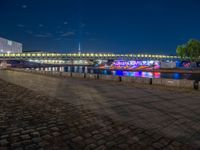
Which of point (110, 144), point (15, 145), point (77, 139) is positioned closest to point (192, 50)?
point (110, 144)

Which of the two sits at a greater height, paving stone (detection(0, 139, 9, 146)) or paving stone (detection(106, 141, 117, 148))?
paving stone (detection(0, 139, 9, 146))

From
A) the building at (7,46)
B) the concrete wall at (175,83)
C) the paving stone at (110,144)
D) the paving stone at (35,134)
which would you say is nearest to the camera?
the paving stone at (110,144)

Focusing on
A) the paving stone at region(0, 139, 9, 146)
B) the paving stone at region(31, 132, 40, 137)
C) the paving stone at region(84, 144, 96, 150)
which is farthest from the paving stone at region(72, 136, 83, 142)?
the paving stone at region(0, 139, 9, 146)

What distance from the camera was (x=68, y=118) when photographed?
668cm

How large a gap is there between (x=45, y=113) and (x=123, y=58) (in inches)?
7492

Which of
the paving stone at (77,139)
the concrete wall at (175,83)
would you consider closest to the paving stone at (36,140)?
the paving stone at (77,139)

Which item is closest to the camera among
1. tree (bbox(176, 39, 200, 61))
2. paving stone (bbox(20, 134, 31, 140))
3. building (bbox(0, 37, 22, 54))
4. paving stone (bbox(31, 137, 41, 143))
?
paving stone (bbox(31, 137, 41, 143))

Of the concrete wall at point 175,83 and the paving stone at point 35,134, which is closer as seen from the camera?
the paving stone at point 35,134

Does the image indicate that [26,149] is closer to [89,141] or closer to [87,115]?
[89,141]

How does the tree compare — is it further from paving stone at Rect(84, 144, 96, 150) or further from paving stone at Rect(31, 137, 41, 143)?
paving stone at Rect(31, 137, 41, 143)

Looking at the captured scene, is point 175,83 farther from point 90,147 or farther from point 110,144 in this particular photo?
point 90,147

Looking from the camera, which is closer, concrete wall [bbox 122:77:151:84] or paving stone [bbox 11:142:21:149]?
paving stone [bbox 11:142:21:149]

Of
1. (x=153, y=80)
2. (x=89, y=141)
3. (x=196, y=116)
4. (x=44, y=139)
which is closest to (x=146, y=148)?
(x=89, y=141)

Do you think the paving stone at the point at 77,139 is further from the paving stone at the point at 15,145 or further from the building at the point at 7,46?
the building at the point at 7,46
